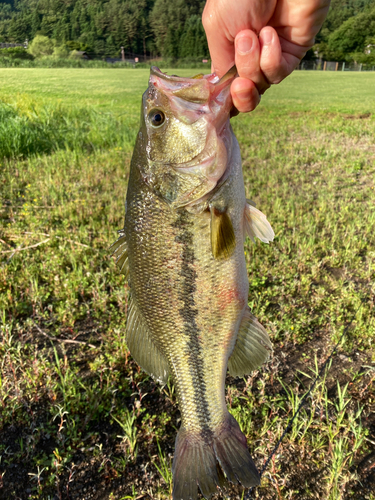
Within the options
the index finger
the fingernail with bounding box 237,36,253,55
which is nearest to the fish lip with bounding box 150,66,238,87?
the fingernail with bounding box 237,36,253,55

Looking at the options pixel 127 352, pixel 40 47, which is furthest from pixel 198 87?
pixel 40 47

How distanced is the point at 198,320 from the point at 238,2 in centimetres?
155

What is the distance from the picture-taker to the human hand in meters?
1.59

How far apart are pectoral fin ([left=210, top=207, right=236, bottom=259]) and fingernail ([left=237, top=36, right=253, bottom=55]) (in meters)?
0.78

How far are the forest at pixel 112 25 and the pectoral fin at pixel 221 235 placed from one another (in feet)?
46.7

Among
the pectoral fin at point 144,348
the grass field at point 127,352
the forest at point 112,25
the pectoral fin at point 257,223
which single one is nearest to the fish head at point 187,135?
the pectoral fin at point 257,223

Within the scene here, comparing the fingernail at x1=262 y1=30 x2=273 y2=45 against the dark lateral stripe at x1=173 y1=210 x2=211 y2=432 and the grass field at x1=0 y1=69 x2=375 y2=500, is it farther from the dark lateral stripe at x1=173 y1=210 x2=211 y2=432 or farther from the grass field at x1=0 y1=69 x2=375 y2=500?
the grass field at x1=0 y1=69 x2=375 y2=500

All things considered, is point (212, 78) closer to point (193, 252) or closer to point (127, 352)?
point (193, 252)

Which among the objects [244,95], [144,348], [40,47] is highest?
[40,47]

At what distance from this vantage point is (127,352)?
2.83 metres

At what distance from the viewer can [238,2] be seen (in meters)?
1.65

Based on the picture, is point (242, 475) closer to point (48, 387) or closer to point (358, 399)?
point (358, 399)

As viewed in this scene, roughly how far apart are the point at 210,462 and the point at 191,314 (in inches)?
25.6

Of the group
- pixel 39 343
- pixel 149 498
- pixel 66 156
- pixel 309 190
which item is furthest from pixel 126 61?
pixel 149 498
